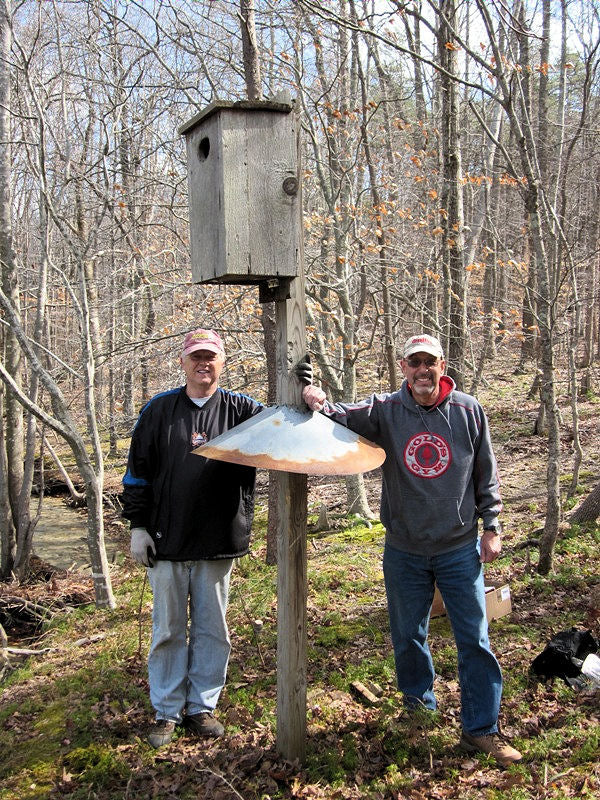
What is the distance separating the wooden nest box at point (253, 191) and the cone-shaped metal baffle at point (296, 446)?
26.3 inches

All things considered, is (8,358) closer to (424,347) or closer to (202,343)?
(202,343)

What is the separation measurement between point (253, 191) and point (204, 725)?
2698 mm

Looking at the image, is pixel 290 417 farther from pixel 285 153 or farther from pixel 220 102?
pixel 220 102

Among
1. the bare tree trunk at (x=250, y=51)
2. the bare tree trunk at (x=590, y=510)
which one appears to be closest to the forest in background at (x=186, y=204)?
the bare tree trunk at (x=250, y=51)

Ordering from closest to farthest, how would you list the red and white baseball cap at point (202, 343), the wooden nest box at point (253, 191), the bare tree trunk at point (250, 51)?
the wooden nest box at point (253, 191)
the red and white baseball cap at point (202, 343)
the bare tree trunk at point (250, 51)

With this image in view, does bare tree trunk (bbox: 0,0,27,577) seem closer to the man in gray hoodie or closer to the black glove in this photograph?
the black glove

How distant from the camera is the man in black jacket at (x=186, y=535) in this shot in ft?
11.0

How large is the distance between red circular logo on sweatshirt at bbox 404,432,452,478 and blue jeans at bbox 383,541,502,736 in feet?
1.33

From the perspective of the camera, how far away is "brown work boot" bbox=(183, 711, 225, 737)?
3.38 metres

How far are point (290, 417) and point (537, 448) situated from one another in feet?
27.0

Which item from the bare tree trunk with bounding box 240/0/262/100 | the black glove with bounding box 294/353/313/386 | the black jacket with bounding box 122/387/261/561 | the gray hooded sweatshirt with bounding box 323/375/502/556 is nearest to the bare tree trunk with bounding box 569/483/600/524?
the gray hooded sweatshirt with bounding box 323/375/502/556

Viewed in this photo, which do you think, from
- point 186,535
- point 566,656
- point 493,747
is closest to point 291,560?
point 186,535

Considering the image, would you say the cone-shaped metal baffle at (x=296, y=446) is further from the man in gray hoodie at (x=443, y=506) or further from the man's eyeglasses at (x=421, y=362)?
the man's eyeglasses at (x=421, y=362)

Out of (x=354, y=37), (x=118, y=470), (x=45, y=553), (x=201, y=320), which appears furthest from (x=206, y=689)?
(x=118, y=470)
